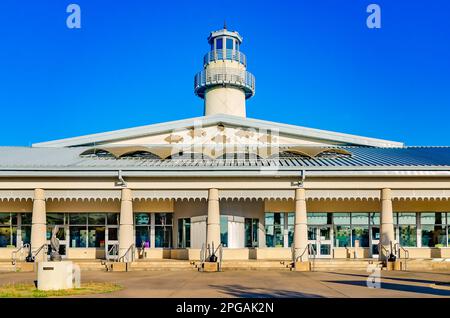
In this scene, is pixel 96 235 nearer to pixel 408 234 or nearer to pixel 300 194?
pixel 300 194

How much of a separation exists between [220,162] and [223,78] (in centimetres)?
1154

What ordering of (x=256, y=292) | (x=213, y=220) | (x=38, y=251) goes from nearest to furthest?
1. (x=256, y=292)
2. (x=38, y=251)
3. (x=213, y=220)

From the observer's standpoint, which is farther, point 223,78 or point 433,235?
point 223,78

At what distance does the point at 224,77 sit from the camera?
39438 millimetres

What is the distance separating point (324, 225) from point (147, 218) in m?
10.2

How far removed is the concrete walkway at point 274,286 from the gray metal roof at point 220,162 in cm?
632

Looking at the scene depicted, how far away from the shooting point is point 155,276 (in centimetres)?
2197

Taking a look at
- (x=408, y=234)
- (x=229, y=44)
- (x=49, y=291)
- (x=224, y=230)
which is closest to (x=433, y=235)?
(x=408, y=234)

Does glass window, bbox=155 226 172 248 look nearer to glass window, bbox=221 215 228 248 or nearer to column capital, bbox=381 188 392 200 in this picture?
glass window, bbox=221 215 228 248

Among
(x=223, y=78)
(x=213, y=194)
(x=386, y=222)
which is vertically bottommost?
(x=386, y=222)

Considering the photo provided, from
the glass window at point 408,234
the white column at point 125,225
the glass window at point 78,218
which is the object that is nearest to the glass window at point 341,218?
the glass window at point 408,234
